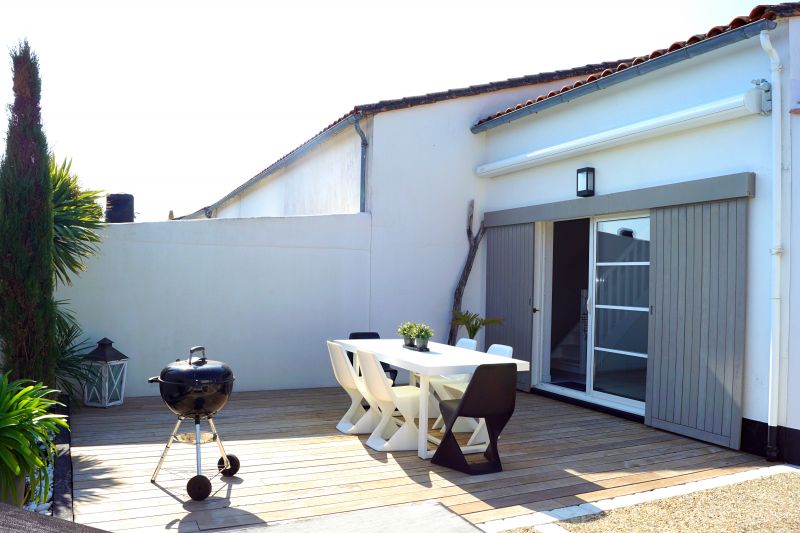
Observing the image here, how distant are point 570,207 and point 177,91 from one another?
22.0 feet

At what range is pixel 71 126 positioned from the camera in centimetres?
645

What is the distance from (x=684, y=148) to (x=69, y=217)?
20.9 ft

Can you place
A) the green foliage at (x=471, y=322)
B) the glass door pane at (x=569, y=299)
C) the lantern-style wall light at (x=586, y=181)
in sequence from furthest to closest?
the glass door pane at (x=569, y=299) → the green foliage at (x=471, y=322) → the lantern-style wall light at (x=586, y=181)

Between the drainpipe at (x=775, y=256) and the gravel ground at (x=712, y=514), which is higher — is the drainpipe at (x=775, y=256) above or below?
above

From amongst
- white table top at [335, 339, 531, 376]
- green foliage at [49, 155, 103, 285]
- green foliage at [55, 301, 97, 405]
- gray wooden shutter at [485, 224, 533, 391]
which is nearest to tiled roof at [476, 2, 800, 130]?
gray wooden shutter at [485, 224, 533, 391]

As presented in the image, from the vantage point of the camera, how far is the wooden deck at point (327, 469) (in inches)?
165

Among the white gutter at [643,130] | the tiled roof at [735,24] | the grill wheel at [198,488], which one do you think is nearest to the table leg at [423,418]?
the grill wheel at [198,488]

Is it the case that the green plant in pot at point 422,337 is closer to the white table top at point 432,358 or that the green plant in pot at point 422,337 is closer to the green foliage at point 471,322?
the white table top at point 432,358

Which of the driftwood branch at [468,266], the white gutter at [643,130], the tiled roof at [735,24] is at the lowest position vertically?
the driftwood branch at [468,266]

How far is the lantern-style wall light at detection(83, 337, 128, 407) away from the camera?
23.5 feet

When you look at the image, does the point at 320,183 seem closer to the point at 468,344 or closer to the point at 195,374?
the point at 468,344

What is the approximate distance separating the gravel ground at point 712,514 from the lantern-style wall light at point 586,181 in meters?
3.88

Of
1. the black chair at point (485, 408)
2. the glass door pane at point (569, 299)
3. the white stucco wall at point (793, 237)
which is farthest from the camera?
the glass door pane at point (569, 299)

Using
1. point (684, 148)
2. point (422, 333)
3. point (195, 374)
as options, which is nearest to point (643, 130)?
point (684, 148)
